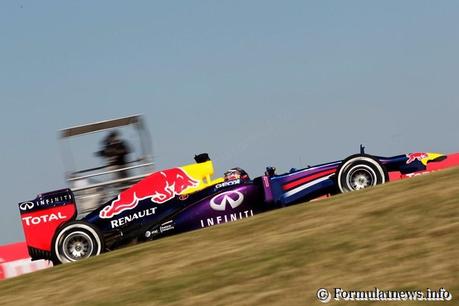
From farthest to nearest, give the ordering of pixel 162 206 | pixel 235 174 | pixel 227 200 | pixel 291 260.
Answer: pixel 235 174 → pixel 162 206 → pixel 227 200 → pixel 291 260

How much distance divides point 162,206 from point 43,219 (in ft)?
5.94

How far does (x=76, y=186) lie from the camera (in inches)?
483

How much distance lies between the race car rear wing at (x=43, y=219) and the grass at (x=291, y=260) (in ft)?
9.78

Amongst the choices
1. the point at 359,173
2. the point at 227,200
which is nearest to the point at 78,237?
the point at 227,200

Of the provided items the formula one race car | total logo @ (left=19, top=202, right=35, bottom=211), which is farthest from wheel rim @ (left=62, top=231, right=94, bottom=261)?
total logo @ (left=19, top=202, right=35, bottom=211)

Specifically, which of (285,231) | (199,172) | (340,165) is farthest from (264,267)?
(199,172)

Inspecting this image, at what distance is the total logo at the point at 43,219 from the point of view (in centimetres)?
1163

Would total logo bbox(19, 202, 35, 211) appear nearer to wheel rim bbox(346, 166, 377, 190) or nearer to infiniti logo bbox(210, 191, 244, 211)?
infiniti logo bbox(210, 191, 244, 211)

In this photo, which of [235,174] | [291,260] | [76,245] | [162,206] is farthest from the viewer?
[235,174]

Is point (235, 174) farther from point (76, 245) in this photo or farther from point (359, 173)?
point (76, 245)

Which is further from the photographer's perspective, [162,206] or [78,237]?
[162,206]

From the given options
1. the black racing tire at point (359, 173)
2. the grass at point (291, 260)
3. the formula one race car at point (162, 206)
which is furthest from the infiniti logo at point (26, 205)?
the black racing tire at point (359, 173)

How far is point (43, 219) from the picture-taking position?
38.2ft

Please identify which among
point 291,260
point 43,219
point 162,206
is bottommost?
point 291,260
